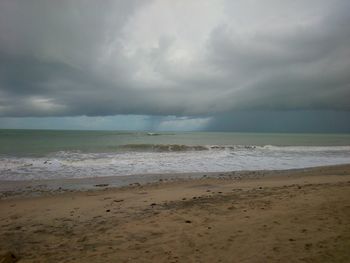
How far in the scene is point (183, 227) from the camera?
5.98m

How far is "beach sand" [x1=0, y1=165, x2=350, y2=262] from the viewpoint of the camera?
4.56 meters

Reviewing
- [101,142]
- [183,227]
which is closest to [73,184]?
[183,227]

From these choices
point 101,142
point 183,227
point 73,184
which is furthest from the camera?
point 101,142

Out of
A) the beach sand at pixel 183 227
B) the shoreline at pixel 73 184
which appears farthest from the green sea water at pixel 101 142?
the beach sand at pixel 183 227

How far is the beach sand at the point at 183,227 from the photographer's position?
180 inches

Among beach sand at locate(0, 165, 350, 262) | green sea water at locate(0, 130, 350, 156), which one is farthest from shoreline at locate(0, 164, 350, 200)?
green sea water at locate(0, 130, 350, 156)

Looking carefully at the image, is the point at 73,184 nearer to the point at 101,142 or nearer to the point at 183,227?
the point at 183,227

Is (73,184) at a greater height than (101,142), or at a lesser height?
lesser

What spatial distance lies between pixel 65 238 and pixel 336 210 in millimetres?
5879

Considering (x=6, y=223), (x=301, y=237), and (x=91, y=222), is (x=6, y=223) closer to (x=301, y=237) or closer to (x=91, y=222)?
(x=91, y=222)

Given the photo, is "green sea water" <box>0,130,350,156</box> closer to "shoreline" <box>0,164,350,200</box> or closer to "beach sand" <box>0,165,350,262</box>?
"shoreline" <box>0,164,350,200</box>

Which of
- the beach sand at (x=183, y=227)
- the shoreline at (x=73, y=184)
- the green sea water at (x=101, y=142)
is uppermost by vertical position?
the green sea water at (x=101, y=142)

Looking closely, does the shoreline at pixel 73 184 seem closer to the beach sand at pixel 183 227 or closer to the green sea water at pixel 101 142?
the beach sand at pixel 183 227

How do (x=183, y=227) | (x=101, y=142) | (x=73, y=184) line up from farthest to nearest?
(x=101, y=142) < (x=73, y=184) < (x=183, y=227)
